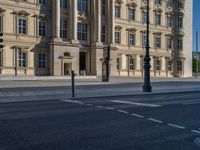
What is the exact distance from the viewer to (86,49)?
5097cm

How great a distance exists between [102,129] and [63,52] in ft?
129

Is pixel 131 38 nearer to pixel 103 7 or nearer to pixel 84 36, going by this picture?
pixel 103 7

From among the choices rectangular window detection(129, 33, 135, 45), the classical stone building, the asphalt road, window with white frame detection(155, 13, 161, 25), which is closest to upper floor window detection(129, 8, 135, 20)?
the classical stone building

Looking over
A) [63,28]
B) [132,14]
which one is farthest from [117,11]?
[63,28]

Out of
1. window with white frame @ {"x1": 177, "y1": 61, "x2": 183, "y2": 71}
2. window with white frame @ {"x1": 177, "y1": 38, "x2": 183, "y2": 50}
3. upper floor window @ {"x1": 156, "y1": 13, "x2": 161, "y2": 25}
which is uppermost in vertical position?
upper floor window @ {"x1": 156, "y1": 13, "x2": 161, "y2": 25}

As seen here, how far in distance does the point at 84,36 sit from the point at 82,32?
720mm

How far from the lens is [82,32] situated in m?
50.8

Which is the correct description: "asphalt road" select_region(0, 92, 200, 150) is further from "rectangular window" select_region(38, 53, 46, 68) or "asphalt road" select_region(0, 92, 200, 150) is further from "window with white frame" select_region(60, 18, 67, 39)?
"window with white frame" select_region(60, 18, 67, 39)

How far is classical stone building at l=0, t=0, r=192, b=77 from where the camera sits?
44.8 m

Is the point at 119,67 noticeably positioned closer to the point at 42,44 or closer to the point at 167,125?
the point at 42,44

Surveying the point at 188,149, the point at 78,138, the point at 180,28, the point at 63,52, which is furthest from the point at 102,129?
the point at 180,28

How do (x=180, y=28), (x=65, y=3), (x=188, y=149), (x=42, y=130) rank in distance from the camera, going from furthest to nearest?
1. (x=180, y=28)
2. (x=65, y=3)
3. (x=42, y=130)
4. (x=188, y=149)

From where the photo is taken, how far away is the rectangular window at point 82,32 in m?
50.4

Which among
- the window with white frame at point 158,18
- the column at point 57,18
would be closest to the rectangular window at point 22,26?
the column at point 57,18
